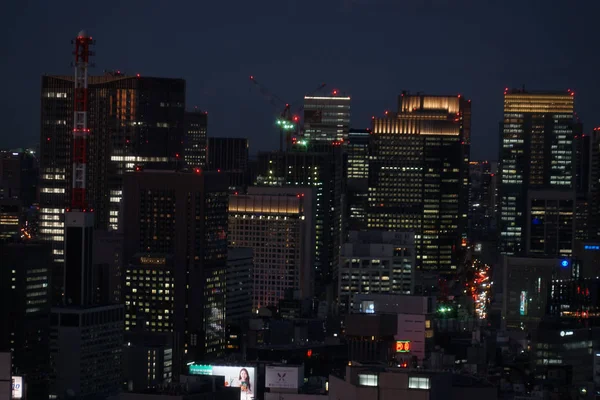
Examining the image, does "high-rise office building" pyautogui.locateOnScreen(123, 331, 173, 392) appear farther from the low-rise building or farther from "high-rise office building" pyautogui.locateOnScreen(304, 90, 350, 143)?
"high-rise office building" pyautogui.locateOnScreen(304, 90, 350, 143)

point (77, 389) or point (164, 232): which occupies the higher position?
point (164, 232)

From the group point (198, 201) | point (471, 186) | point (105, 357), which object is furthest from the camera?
point (471, 186)

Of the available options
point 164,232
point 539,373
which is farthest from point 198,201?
point 539,373

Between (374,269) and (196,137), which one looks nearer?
(374,269)

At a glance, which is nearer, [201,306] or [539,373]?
[539,373]

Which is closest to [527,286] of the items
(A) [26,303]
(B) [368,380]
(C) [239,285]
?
(C) [239,285]

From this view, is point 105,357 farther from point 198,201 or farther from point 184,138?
point 184,138

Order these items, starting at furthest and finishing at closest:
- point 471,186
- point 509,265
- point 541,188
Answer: point 471,186 → point 541,188 → point 509,265

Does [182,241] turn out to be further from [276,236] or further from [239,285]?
[276,236]
